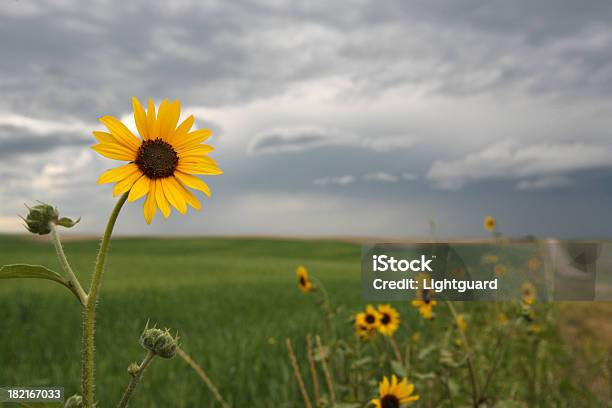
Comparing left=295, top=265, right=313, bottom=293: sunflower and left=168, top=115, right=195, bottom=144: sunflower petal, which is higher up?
left=168, top=115, right=195, bottom=144: sunflower petal

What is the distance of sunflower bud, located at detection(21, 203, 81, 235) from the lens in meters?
1.08

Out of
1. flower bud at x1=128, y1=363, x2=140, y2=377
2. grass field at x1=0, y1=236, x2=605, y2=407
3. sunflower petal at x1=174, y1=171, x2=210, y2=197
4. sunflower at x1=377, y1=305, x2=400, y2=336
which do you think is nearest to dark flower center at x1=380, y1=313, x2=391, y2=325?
sunflower at x1=377, y1=305, x2=400, y2=336

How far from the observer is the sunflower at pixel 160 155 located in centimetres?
105

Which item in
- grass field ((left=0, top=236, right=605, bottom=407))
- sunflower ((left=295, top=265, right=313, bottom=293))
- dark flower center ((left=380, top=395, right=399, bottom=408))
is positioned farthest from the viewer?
grass field ((left=0, top=236, right=605, bottom=407))

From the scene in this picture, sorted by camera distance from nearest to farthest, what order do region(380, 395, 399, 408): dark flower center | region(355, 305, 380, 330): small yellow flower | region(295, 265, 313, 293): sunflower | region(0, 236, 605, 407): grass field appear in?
region(380, 395, 399, 408): dark flower center → region(355, 305, 380, 330): small yellow flower → region(295, 265, 313, 293): sunflower → region(0, 236, 605, 407): grass field

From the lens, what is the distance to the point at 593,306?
8.59m

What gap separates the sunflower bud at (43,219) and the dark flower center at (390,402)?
1607 millimetres

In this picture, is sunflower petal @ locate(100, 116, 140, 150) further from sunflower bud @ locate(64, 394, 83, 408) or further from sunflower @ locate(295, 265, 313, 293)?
sunflower @ locate(295, 265, 313, 293)

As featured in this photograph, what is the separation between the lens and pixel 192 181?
3.50 feet

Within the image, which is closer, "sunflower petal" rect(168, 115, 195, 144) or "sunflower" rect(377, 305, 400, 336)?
"sunflower petal" rect(168, 115, 195, 144)

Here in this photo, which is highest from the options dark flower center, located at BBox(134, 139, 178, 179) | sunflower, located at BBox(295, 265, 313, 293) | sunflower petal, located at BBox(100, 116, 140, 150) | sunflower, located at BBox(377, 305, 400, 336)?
sunflower petal, located at BBox(100, 116, 140, 150)

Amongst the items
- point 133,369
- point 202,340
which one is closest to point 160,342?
point 133,369

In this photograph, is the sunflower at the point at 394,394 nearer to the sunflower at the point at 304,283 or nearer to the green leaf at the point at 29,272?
the sunflower at the point at 304,283

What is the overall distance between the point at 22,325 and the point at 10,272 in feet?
21.8
